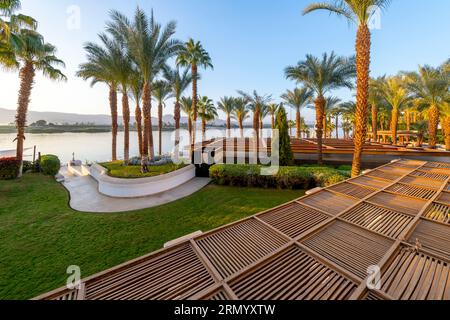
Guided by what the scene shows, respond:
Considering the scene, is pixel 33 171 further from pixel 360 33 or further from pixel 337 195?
pixel 360 33

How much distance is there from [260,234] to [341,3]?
486 inches

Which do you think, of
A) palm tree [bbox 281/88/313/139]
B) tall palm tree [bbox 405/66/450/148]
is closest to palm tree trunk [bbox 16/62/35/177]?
palm tree [bbox 281/88/313/139]

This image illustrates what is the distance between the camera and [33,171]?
15.3 meters

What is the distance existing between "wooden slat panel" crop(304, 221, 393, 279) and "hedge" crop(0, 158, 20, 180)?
1915 centimetres

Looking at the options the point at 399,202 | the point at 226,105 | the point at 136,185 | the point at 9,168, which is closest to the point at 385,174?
the point at 399,202

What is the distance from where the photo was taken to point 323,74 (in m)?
13.8

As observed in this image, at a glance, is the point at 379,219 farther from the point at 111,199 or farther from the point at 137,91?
the point at 137,91

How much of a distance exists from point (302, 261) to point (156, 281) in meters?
2.13

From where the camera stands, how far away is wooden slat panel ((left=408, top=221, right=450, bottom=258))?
2953 mm

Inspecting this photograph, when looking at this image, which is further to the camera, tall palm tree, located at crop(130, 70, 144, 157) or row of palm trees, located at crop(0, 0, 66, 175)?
tall palm tree, located at crop(130, 70, 144, 157)

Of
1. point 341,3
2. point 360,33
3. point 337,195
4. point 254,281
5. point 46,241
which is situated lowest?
point 46,241

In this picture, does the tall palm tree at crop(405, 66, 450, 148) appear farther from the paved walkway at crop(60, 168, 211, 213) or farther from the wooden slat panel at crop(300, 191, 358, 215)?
the paved walkway at crop(60, 168, 211, 213)

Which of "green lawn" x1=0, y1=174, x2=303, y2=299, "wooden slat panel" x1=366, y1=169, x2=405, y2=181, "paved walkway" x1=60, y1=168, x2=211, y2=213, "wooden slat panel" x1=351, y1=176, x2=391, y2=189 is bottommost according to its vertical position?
"green lawn" x1=0, y1=174, x2=303, y2=299
